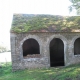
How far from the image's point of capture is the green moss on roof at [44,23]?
16203 mm

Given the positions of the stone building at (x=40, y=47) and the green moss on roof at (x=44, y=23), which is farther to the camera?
the green moss on roof at (x=44, y=23)

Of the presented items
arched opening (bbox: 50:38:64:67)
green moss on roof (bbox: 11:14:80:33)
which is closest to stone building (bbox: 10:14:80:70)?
green moss on roof (bbox: 11:14:80:33)

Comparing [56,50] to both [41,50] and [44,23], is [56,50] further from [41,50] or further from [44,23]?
[41,50]

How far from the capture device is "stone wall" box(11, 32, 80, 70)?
1572 cm

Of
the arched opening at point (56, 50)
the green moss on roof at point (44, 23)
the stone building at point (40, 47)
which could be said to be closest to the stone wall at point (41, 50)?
the stone building at point (40, 47)

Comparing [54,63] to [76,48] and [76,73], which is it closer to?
[76,48]

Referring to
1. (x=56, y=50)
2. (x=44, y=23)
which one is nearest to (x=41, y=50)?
(x=44, y=23)

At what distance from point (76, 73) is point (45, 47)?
16.8 ft

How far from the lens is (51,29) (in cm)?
1647

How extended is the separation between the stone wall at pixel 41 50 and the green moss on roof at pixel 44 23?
443mm

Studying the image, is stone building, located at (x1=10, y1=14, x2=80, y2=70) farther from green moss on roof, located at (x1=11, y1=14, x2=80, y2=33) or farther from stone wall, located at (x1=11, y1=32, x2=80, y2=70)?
green moss on roof, located at (x1=11, y1=14, x2=80, y2=33)

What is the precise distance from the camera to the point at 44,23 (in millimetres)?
17375

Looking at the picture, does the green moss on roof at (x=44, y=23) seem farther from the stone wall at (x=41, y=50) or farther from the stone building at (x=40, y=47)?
the stone wall at (x=41, y=50)

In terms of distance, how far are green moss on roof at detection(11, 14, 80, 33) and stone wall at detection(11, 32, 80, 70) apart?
44 centimetres
